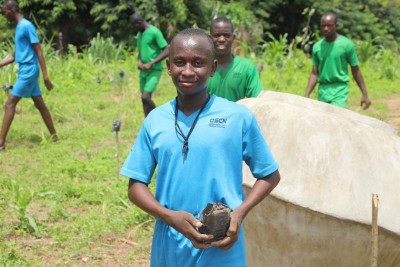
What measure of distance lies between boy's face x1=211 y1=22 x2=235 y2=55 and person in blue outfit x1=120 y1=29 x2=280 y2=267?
1850 mm

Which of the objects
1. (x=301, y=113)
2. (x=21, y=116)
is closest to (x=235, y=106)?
(x=301, y=113)

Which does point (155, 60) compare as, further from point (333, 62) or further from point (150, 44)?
point (333, 62)

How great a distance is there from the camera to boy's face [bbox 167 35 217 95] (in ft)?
6.73

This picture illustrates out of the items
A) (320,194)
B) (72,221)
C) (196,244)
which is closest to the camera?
(196,244)

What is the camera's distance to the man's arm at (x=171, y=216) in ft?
6.32

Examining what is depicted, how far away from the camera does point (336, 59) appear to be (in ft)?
19.0

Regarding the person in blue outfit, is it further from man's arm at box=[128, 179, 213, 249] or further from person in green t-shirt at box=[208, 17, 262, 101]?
person in green t-shirt at box=[208, 17, 262, 101]

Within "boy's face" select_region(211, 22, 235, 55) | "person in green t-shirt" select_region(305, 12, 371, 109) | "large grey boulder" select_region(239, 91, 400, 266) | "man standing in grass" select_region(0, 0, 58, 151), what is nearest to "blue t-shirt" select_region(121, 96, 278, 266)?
"large grey boulder" select_region(239, 91, 400, 266)

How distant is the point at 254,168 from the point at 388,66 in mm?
10656

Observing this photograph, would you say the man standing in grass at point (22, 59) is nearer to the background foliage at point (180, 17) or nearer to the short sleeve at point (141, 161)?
the short sleeve at point (141, 161)

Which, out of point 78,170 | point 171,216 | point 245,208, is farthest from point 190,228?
point 78,170

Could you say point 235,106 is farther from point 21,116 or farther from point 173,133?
point 21,116

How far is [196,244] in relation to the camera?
1.94 m

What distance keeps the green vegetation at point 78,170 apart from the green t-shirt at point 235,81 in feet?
3.67
